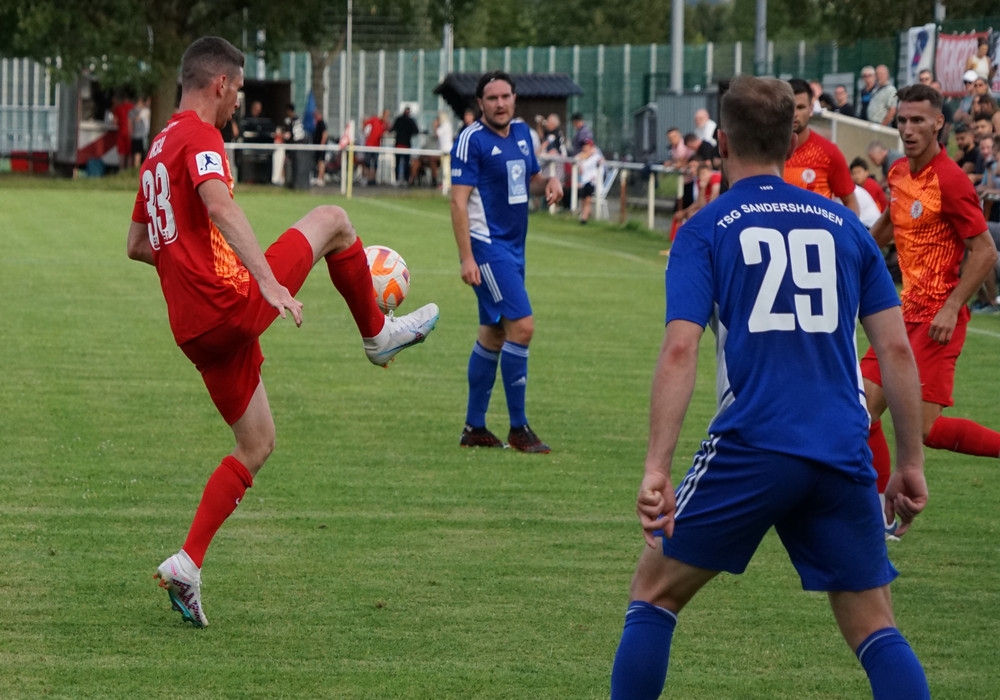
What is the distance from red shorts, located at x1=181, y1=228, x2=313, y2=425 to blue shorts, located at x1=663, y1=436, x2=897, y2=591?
2.03 metres

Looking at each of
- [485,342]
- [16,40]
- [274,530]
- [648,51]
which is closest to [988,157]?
[485,342]

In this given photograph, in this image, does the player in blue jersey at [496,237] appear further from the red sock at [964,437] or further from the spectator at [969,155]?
the spectator at [969,155]

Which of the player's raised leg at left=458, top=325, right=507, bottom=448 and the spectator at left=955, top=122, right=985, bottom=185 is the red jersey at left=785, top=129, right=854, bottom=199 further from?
the spectator at left=955, top=122, right=985, bottom=185

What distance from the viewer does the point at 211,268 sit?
215 inches

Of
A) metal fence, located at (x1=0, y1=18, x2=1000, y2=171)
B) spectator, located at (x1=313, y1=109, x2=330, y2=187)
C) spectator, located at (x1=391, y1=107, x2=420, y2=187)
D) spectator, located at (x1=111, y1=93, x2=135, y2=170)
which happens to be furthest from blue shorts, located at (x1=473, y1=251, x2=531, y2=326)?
spectator, located at (x1=111, y1=93, x2=135, y2=170)

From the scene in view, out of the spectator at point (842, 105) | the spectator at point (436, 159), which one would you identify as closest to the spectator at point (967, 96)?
the spectator at point (842, 105)

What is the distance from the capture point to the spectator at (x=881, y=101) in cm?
2269

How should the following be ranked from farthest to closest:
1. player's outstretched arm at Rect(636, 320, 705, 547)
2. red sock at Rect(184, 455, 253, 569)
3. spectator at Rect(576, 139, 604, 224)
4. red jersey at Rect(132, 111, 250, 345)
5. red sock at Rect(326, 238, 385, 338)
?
spectator at Rect(576, 139, 604, 224) < red sock at Rect(326, 238, 385, 338) < red sock at Rect(184, 455, 253, 569) < red jersey at Rect(132, 111, 250, 345) < player's outstretched arm at Rect(636, 320, 705, 547)

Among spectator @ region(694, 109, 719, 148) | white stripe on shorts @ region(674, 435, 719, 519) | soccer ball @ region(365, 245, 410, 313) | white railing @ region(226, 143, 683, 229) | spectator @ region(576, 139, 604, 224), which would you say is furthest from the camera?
spectator @ region(576, 139, 604, 224)

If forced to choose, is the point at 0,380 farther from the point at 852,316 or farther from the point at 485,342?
the point at 852,316

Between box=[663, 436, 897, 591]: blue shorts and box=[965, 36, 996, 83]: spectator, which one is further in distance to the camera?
box=[965, 36, 996, 83]: spectator

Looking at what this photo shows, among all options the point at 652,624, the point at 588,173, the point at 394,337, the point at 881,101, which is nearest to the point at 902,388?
the point at 652,624

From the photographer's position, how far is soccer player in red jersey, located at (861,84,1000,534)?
668cm

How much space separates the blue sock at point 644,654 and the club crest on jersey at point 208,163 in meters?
2.20
